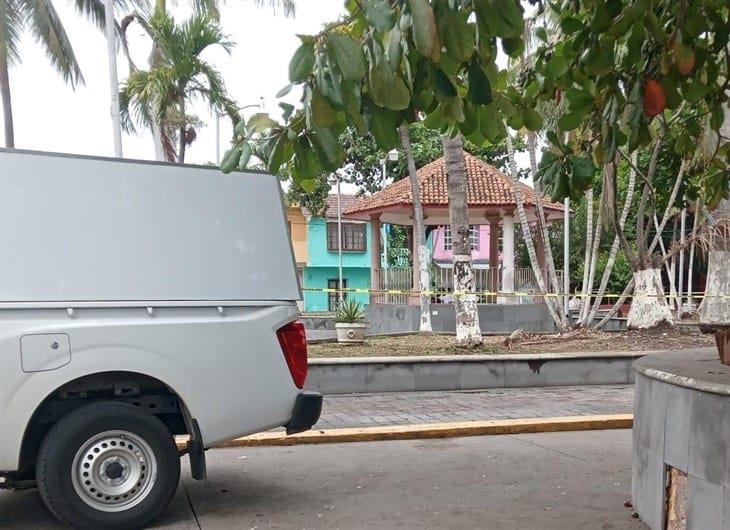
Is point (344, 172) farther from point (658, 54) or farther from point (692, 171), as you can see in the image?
point (658, 54)

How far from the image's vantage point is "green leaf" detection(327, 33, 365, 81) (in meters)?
2.48

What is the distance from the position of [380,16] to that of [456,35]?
1.11 feet

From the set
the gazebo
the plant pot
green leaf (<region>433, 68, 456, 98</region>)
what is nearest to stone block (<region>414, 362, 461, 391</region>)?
the plant pot

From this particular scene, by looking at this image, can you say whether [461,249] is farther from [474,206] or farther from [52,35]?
[52,35]

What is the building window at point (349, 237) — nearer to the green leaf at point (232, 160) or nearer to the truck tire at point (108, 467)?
the truck tire at point (108, 467)

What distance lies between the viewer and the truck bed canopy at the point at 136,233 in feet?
14.5

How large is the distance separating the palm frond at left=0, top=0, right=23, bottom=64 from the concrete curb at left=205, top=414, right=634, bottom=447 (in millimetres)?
13881

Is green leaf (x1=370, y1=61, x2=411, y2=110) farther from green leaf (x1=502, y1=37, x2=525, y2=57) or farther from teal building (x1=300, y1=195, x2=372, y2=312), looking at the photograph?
teal building (x1=300, y1=195, x2=372, y2=312)

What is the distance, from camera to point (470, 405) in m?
8.84

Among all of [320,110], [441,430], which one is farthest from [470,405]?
[320,110]

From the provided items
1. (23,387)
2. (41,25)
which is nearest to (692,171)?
(23,387)

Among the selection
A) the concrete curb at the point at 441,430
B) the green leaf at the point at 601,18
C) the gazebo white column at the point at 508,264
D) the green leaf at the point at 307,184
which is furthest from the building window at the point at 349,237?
the green leaf at the point at 307,184

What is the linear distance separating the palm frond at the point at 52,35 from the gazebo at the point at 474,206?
884cm

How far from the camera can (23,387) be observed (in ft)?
13.9
